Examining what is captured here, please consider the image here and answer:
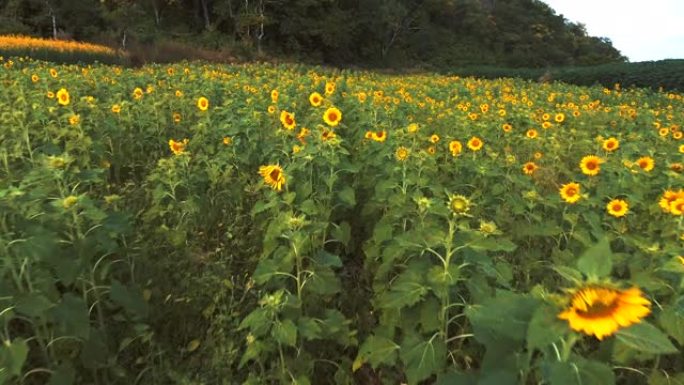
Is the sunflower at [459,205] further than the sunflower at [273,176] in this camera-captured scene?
No

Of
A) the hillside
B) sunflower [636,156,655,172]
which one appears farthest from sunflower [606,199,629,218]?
the hillside

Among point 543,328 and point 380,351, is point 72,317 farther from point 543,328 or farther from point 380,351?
point 543,328

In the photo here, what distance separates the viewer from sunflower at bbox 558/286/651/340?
42.2 inches

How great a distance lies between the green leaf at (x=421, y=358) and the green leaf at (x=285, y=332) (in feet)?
1.41

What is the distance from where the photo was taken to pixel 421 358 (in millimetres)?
1831

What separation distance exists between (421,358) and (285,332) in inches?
21.2

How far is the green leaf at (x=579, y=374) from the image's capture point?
1.21 meters

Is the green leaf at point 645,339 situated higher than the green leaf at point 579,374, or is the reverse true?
the green leaf at point 645,339

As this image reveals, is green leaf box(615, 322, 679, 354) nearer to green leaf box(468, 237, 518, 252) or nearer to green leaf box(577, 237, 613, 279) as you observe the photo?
green leaf box(577, 237, 613, 279)

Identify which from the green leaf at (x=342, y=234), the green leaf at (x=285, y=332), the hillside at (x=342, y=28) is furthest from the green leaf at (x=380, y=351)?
the hillside at (x=342, y=28)

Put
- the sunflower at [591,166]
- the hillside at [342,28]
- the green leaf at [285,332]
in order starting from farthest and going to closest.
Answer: the hillside at [342,28] < the sunflower at [591,166] < the green leaf at [285,332]

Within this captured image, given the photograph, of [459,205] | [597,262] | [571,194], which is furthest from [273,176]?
[597,262]

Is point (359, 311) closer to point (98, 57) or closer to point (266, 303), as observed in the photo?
point (266, 303)

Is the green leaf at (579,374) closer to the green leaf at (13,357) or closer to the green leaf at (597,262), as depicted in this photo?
the green leaf at (597,262)
